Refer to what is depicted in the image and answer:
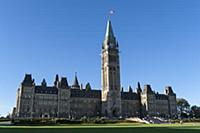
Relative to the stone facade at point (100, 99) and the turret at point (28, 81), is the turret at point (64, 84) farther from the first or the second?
the turret at point (28, 81)

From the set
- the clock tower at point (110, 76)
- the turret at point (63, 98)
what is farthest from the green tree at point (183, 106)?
the turret at point (63, 98)

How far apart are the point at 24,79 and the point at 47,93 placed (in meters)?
14.3

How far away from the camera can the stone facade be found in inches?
4978

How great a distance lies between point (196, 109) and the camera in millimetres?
156500

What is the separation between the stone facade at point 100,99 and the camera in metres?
126

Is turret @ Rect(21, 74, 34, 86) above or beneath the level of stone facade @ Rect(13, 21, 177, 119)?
above

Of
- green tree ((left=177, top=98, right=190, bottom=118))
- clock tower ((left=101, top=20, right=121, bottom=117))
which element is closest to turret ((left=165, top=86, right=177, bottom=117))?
green tree ((left=177, top=98, right=190, bottom=118))

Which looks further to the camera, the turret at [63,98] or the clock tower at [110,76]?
the clock tower at [110,76]

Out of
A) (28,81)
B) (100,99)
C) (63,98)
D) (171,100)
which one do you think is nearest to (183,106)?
(171,100)

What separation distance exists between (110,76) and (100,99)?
16.8m

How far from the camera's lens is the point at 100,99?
148m

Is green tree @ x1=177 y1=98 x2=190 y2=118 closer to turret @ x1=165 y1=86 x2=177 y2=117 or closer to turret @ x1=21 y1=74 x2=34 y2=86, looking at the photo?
turret @ x1=165 y1=86 x2=177 y2=117

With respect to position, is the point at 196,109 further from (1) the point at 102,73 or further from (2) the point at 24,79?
(2) the point at 24,79

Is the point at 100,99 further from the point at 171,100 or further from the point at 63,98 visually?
the point at 171,100
